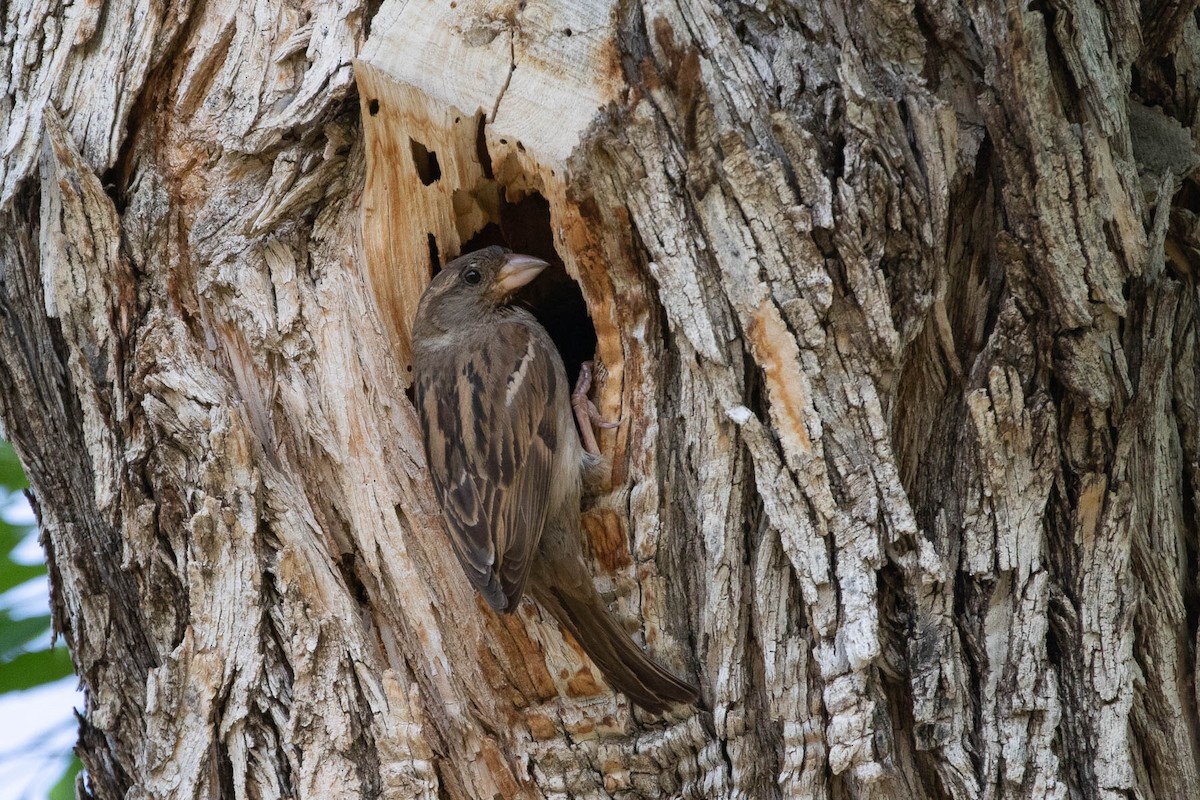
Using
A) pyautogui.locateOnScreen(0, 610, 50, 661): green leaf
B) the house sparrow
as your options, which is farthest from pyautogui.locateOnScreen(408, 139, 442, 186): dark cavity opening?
pyautogui.locateOnScreen(0, 610, 50, 661): green leaf

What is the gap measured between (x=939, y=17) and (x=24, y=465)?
2.85 m

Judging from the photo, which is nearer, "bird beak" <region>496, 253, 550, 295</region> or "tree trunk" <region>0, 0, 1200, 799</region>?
"tree trunk" <region>0, 0, 1200, 799</region>

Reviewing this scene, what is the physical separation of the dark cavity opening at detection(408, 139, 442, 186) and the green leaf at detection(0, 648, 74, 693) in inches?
78.1

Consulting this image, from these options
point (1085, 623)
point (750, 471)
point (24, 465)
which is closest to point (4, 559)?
point (24, 465)

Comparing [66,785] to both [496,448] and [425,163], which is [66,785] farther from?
[425,163]

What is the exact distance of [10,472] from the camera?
3.89m

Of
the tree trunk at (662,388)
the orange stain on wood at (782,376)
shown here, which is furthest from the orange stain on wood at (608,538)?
the orange stain on wood at (782,376)

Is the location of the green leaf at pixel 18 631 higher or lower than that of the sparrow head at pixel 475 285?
lower

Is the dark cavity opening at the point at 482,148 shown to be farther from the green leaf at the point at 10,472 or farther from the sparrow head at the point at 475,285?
the green leaf at the point at 10,472

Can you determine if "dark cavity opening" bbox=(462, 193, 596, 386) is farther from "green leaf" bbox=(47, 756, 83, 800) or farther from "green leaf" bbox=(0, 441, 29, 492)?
"green leaf" bbox=(47, 756, 83, 800)

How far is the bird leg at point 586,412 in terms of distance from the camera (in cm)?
319

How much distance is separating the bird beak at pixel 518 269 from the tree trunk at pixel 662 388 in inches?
20.0

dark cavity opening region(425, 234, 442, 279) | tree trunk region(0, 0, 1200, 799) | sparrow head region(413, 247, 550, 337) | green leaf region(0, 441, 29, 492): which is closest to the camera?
tree trunk region(0, 0, 1200, 799)

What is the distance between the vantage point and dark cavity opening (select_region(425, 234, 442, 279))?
10.9 ft
